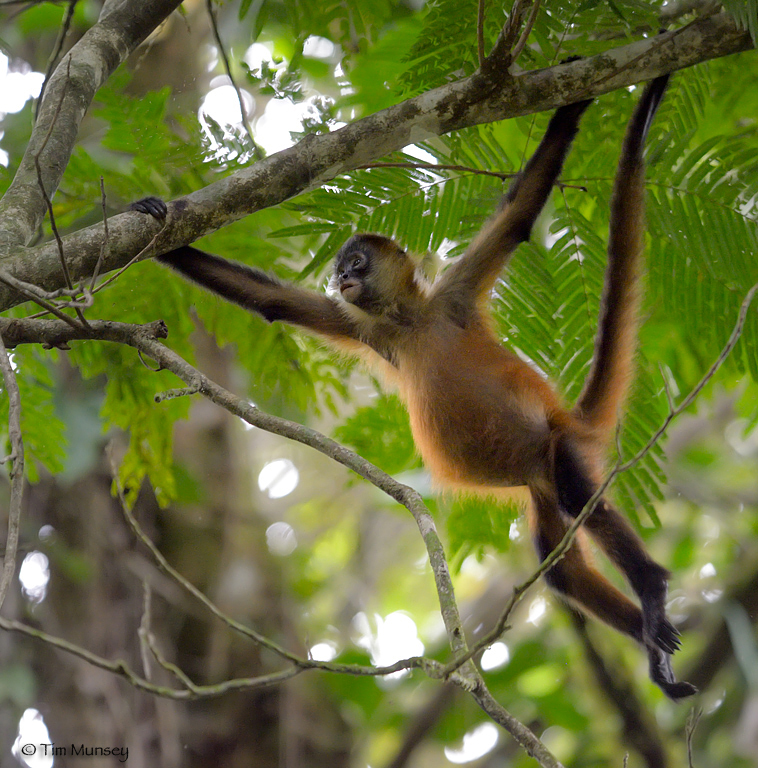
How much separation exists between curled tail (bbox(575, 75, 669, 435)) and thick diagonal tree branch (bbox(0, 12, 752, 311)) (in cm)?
24

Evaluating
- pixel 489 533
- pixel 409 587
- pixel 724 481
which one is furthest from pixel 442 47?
pixel 409 587

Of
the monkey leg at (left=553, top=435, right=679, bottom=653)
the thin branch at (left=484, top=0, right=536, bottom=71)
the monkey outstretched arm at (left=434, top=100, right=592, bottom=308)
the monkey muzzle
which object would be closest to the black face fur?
the monkey muzzle

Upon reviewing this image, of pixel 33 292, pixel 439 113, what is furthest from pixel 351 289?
pixel 33 292

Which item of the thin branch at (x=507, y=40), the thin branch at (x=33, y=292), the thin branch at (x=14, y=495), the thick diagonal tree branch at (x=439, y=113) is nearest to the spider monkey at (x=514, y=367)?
the thick diagonal tree branch at (x=439, y=113)

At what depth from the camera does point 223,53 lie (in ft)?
14.3

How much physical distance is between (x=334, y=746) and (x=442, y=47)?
5336mm

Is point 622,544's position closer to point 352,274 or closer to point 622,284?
point 622,284

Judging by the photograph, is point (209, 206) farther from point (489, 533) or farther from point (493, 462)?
point (489, 533)

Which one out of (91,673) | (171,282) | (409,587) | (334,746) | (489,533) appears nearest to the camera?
(171,282)

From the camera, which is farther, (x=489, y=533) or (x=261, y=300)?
(x=489, y=533)

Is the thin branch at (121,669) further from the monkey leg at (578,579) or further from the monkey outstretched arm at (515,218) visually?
the monkey outstretched arm at (515,218)

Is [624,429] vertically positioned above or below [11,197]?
below

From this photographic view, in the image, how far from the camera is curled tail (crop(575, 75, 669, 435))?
11.5ft

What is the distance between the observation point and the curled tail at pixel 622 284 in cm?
352
